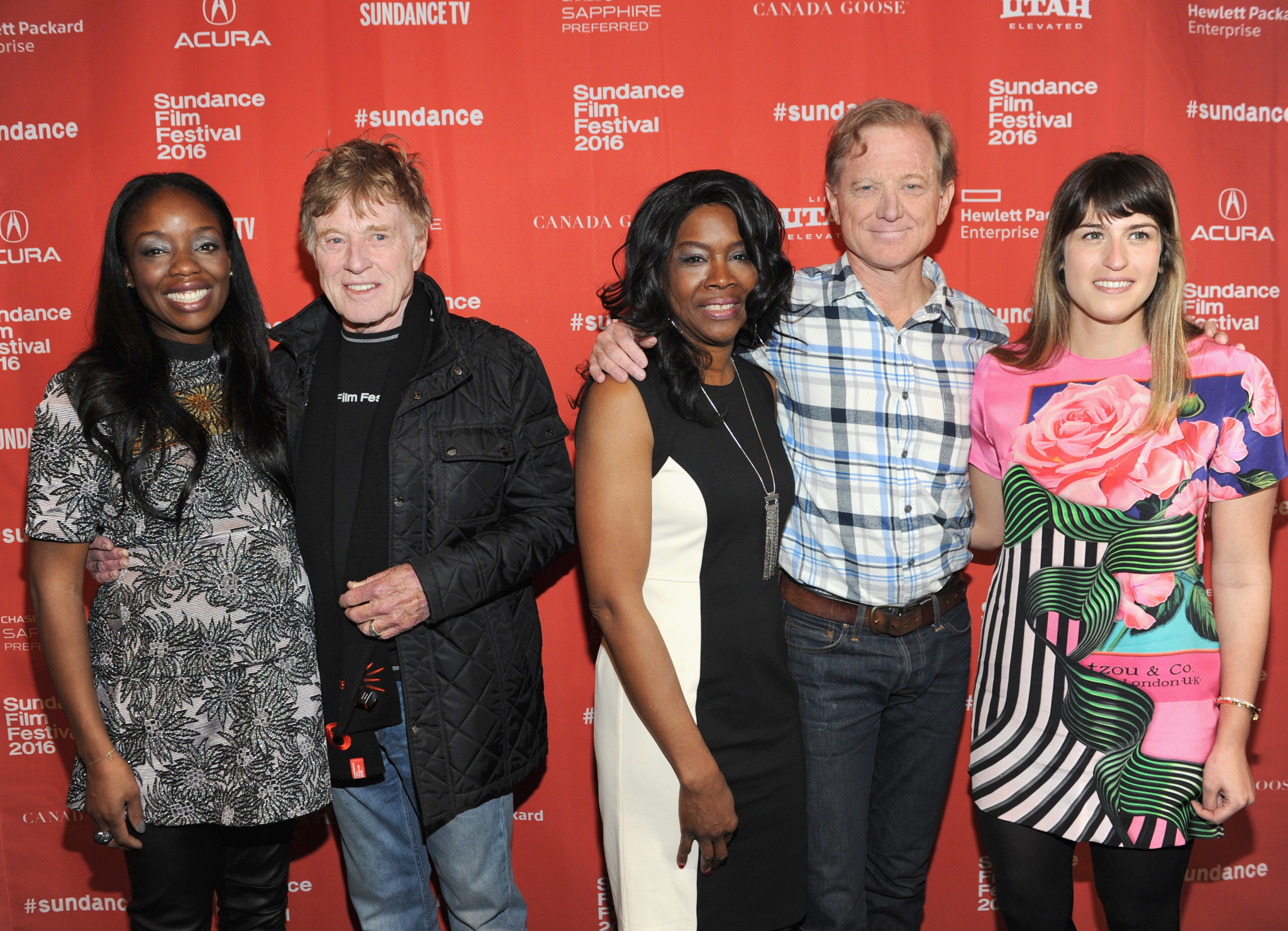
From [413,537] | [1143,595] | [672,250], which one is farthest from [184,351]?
[1143,595]

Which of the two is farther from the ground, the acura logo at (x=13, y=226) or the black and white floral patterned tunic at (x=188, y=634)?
the acura logo at (x=13, y=226)

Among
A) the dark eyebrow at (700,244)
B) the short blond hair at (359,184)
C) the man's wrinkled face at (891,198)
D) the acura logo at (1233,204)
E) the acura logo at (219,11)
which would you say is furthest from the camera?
the acura logo at (1233,204)

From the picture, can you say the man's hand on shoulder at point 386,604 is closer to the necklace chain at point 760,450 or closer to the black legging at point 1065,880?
the necklace chain at point 760,450

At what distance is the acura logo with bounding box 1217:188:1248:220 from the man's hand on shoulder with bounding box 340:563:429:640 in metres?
2.49

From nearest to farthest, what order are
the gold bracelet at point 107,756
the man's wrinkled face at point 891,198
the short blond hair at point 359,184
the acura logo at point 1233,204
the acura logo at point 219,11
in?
1. the gold bracelet at point 107,756
2. the short blond hair at point 359,184
3. the man's wrinkled face at point 891,198
4. the acura logo at point 219,11
5. the acura logo at point 1233,204

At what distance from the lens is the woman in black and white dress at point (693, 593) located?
1628mm

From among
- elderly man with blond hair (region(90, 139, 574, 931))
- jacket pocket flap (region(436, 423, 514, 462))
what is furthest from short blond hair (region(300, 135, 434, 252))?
jacket pocket flap (region(436, 423, 514, 462))

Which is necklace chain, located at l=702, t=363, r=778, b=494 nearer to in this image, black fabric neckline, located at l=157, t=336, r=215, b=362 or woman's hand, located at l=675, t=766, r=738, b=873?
woman's hand, located at l=675, t=766, r=738, b=873

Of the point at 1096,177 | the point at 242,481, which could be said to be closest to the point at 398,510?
the point at 242,481

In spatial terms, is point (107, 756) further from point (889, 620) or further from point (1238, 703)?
point (1238, 703)

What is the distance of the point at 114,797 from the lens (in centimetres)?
162

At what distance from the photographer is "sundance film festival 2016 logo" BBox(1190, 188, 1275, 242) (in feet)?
8.31

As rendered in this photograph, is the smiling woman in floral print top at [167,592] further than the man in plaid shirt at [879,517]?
No

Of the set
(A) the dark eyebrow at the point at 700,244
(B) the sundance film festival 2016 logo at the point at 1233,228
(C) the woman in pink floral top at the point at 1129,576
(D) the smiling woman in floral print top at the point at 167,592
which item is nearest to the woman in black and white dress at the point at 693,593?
(A) the dark eyebrow at the point at 700,244
